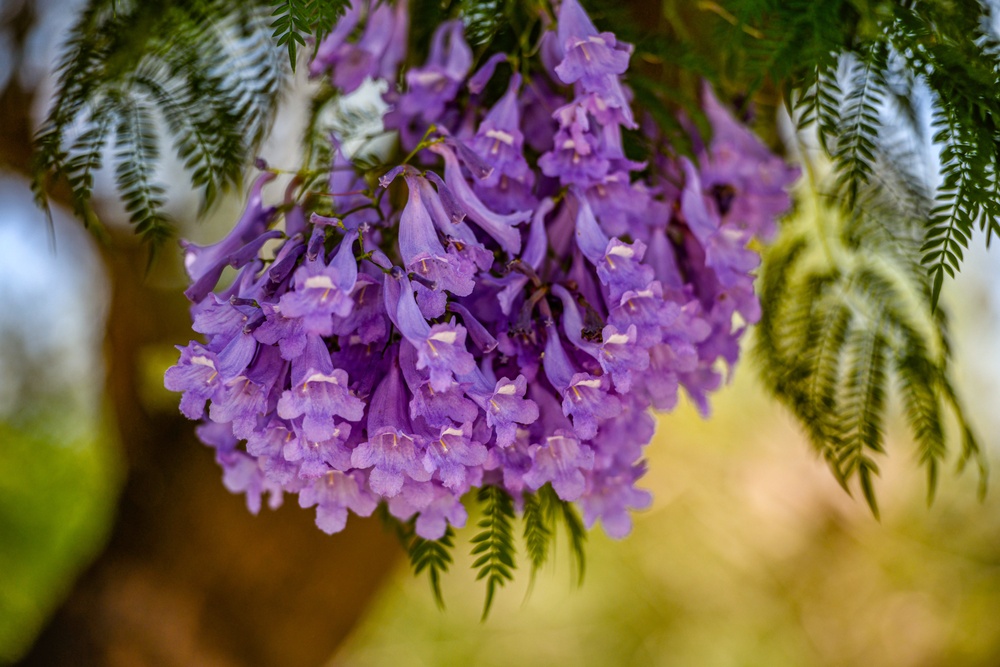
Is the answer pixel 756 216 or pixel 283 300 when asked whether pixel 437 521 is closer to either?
pixel 283 300

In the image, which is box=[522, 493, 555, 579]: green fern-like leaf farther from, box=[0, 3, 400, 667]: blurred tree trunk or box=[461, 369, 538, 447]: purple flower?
box=[0, 3, 400, 667]: blurred tree trunk

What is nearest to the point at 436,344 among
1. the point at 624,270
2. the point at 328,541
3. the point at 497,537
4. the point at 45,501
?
the point at 624,270

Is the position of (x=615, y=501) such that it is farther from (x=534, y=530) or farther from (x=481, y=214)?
(x=481, y=214)

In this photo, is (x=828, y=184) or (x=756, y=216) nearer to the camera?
(x=756, y=216)

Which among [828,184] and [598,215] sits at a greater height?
[598,215]

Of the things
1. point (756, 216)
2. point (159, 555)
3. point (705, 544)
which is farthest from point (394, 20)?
point (705, 544)

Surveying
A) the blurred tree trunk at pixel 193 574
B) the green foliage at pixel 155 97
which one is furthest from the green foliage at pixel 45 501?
the green foliage at pixel 155 97

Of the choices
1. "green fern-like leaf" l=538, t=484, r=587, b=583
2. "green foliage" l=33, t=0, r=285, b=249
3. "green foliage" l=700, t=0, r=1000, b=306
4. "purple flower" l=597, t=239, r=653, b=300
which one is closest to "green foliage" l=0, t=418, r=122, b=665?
"green foliage" l=33, t=0, r=285, b=249
